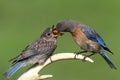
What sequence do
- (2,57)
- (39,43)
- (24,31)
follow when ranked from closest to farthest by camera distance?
(39,43), (2,57), (24,31)

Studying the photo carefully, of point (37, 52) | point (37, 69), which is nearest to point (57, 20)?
point (37, 52)

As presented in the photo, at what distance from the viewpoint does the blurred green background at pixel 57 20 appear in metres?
13.0

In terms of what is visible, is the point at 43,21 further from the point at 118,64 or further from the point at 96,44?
the point at 96,44

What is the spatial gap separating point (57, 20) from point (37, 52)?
311 inches

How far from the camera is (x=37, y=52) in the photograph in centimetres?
760

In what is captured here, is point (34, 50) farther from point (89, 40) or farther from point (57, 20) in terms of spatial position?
point (57, 20)

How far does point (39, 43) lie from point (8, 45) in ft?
22.8

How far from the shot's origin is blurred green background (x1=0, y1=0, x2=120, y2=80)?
1297 centimetres

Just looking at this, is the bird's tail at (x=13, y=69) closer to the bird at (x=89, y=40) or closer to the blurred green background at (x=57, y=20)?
the bird at (x=89, y=40)

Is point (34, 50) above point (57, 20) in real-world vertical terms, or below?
above

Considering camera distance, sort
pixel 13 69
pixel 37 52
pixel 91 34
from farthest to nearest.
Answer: pixel 91 34, pixel 37 52, pixel 13 69

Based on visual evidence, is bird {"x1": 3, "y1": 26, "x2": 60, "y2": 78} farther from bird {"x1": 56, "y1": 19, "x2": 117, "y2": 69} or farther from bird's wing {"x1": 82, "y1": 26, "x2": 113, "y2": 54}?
bird's wing {"x1": 82, "y1": 26, "x2": 113, "y2": 54}

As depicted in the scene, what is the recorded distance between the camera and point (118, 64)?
13.1 metres

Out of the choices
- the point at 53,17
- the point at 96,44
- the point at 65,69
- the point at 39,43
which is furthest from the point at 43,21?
the point at 39,43
